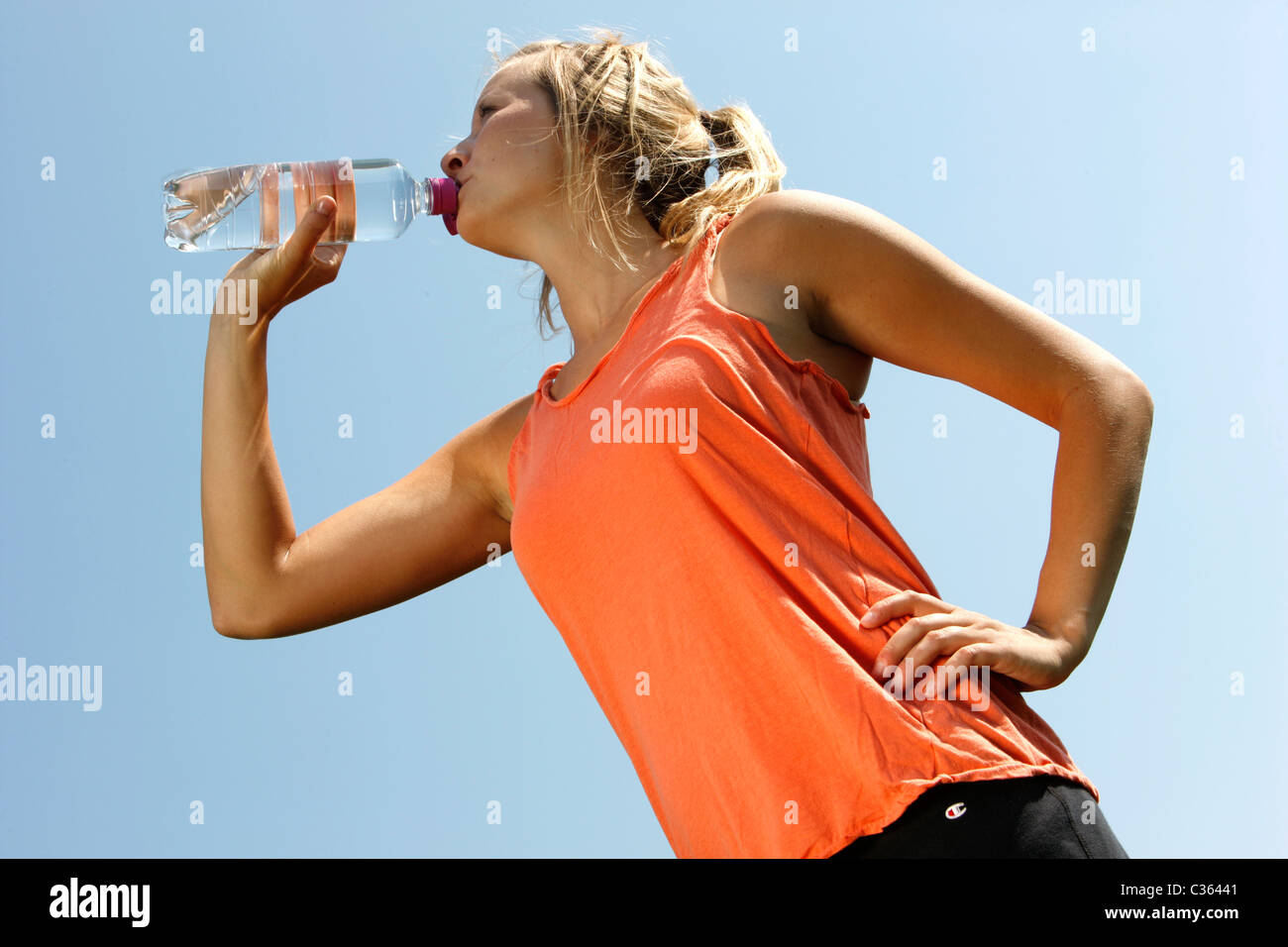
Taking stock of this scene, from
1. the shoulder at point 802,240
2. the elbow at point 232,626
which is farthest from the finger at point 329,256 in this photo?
the shoulder at point 802,240

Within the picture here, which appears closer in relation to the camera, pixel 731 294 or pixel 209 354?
pixel 731 294

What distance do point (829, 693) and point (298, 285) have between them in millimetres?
1583

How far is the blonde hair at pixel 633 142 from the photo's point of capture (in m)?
2.64

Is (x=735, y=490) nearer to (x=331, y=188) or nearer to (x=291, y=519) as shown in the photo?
(x=291, y=519)

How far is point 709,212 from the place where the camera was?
8.18 ft

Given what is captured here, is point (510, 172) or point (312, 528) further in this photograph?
point (312, 528)

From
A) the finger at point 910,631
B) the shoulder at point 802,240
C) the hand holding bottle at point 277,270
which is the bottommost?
the finger at point 910,631

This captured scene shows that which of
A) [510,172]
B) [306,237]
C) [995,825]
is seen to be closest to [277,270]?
[306,237]

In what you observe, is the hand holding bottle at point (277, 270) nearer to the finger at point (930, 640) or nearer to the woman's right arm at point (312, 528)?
the woman's right arm at point (312, 528)

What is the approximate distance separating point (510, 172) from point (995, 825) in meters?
1.63

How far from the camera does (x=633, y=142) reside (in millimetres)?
2711
